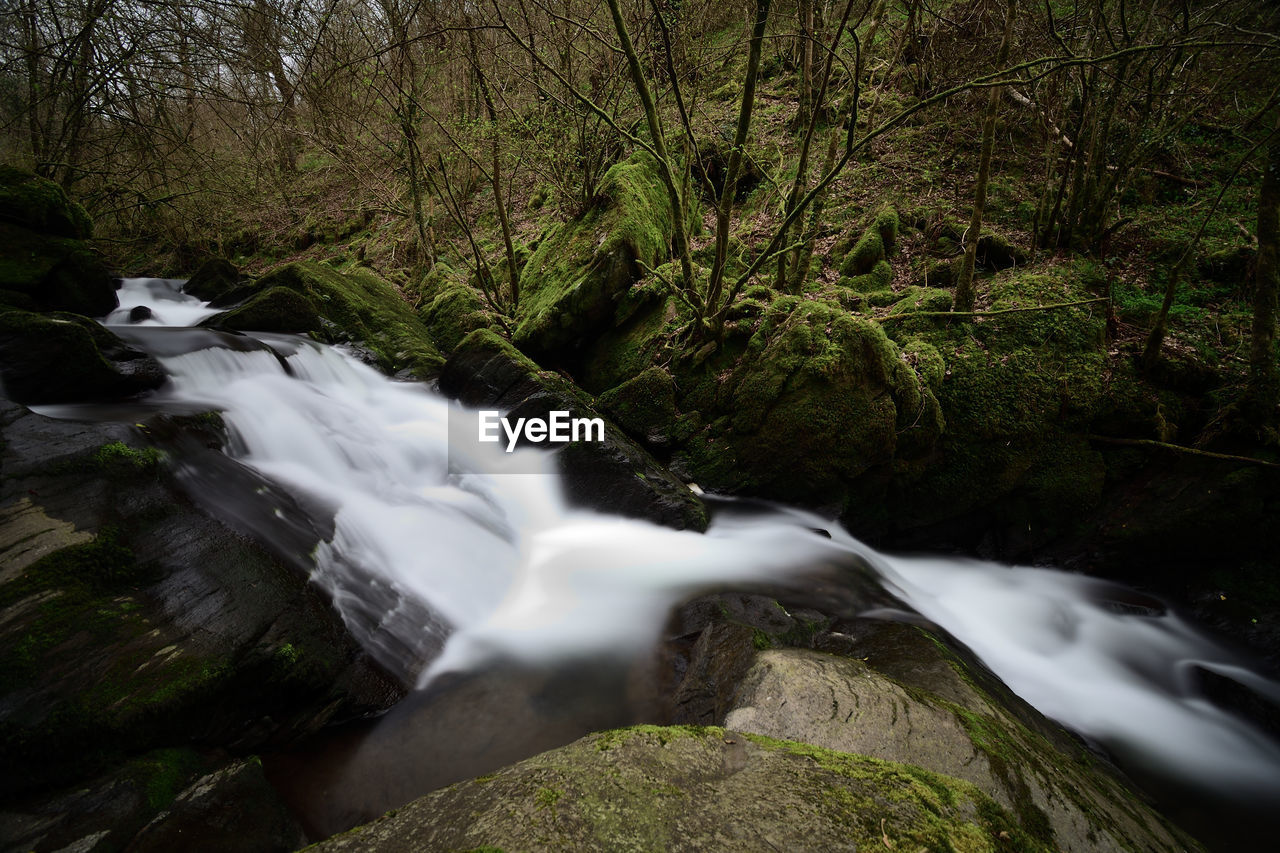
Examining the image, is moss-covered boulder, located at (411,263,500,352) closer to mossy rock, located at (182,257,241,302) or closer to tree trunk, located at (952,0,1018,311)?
mossy rock, located at (182,257,241,302)

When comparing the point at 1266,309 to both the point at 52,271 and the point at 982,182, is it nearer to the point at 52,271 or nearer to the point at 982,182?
the point at 982,182

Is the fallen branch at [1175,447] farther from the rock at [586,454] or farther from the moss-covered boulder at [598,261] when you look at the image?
the moss-covered boulder at [598,261]

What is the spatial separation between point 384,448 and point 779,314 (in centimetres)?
496

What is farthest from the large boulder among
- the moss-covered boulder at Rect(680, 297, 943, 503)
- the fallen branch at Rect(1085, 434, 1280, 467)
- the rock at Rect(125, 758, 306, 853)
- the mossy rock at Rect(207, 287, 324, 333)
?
the fallen branch at Rect(1085, 434, 1280, 467)

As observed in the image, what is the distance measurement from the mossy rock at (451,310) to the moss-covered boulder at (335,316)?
A: 0.40m

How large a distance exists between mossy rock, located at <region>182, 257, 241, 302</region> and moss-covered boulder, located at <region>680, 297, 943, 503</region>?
A: 1266 cm

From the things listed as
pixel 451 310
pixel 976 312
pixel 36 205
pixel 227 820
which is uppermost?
pixel 36 205

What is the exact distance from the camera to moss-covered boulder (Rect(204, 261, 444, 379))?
8.13 meters

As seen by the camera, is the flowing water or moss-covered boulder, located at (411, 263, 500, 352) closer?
the flowing water

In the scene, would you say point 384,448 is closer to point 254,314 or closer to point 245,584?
point 245,584

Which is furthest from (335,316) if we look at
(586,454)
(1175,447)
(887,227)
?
(1175,447)

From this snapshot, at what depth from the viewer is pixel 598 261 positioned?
7277mm

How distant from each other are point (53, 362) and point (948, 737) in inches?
272

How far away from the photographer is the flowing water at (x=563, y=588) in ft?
11.5
